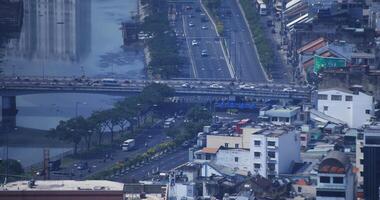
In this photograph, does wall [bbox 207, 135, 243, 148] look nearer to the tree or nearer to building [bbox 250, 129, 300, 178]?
building [bbox 250, 129, 300, 178]

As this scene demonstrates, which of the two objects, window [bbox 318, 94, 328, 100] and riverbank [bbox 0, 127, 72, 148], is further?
window [bbox 318, 94, 328, 100]

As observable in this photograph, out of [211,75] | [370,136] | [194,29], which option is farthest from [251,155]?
[194,29]

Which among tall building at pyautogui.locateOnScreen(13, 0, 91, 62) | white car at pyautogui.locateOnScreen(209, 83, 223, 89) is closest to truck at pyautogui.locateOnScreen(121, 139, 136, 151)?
white car at pyautogui.locateOnScreen(209, 83, 223, 89)

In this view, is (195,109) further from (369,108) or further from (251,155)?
(251,155)

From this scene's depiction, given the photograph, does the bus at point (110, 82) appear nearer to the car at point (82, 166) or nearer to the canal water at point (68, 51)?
the canal water at point (68, 51)

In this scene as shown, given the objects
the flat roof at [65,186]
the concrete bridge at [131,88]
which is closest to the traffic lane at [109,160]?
the concrete bridge at [131,88]

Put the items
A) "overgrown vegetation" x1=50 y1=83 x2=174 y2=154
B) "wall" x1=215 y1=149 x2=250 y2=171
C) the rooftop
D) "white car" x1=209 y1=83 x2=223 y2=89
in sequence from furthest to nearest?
1. "white car" x1=209 y1=83 x2=223 y2=89
2. "overgrown vegetation" x1=50 y1=83 x2=174 y2=154
3. "wall" x1=215 y1=149 x2=250 y2=171
4. the rooftop
